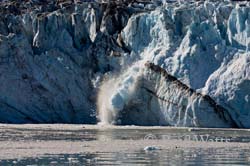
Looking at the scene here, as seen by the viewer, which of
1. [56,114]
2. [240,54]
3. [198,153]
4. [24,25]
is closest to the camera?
[198,153]

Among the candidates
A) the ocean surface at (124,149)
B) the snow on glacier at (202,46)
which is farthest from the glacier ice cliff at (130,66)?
the ocean surface at (124,149)

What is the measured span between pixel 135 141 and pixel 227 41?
11907mm

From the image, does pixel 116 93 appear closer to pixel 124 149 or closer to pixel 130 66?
pixel 130 66

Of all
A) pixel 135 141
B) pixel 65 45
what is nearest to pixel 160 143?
pixel 135 141

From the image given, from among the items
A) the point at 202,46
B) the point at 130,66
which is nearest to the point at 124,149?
the point at 202,46

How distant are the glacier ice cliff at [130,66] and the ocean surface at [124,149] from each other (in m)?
5.47

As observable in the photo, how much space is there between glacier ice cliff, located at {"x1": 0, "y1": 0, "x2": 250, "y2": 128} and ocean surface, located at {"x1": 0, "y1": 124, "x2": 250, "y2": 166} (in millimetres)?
5467

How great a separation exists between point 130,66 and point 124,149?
15318 mm

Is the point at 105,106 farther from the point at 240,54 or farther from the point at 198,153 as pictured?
the point at 198,153

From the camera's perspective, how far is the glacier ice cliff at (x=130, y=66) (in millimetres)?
31703

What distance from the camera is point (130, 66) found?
34.5 m

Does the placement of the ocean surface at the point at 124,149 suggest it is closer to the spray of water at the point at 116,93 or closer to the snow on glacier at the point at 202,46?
the snow on glacier at the point at 202,46

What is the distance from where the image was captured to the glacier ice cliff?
31.7 meters

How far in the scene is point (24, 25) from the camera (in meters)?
36.4
